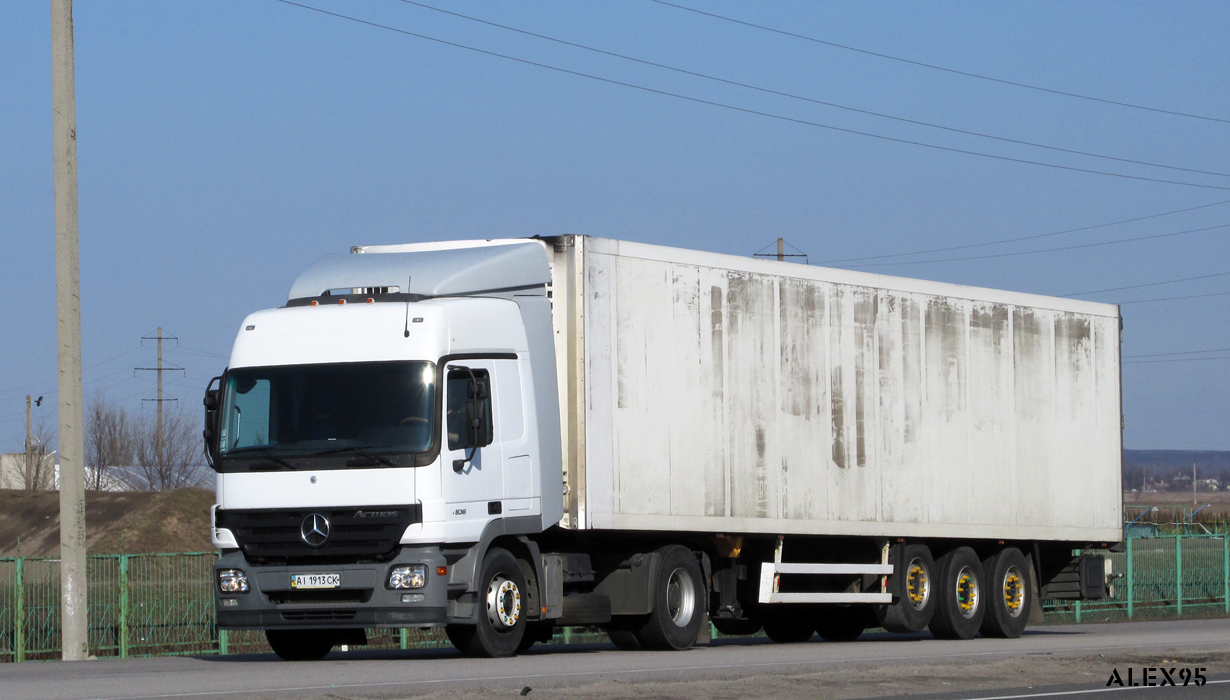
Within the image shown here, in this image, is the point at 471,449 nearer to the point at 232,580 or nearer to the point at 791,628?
the point at 232,580

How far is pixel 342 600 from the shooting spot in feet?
48.5

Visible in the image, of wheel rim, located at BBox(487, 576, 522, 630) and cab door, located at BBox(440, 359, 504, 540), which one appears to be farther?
wheel rim, located at BBox(487, 576, 522, 630)

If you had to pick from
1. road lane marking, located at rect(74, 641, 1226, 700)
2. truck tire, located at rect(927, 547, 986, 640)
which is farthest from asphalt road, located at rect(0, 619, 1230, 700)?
truck tire, located at rect(927, 547, 986, 640)

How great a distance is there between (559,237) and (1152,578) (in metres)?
18.9

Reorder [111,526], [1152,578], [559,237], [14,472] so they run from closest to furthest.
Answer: [559,237]
[1152,578]
[111,526]
[14,472]

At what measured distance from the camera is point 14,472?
89.7 metres

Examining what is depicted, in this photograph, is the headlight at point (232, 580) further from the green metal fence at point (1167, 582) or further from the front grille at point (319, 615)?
the green metal fence at point (1167, 582)

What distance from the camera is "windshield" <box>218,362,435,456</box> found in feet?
48.4

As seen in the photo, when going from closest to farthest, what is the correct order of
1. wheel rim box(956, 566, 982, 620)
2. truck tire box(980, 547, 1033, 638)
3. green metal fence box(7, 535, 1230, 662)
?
1. wheel rim box(956, 566, 982, 620)
2. truck tire box(980, 547, 1033, 638)
3. green metal fence box(7, 535, 1230, 662)

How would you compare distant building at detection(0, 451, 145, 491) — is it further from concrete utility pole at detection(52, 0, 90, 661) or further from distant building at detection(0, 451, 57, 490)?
concrete utility pole at detection(52, 0, 90, 661)

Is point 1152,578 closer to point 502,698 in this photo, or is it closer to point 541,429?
point 541,429

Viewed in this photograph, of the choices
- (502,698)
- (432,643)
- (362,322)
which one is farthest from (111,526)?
(502,698)

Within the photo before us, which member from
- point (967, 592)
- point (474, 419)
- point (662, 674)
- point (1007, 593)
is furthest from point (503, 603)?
point (1007, 593)

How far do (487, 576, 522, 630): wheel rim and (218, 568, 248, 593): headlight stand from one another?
2.16 meters
